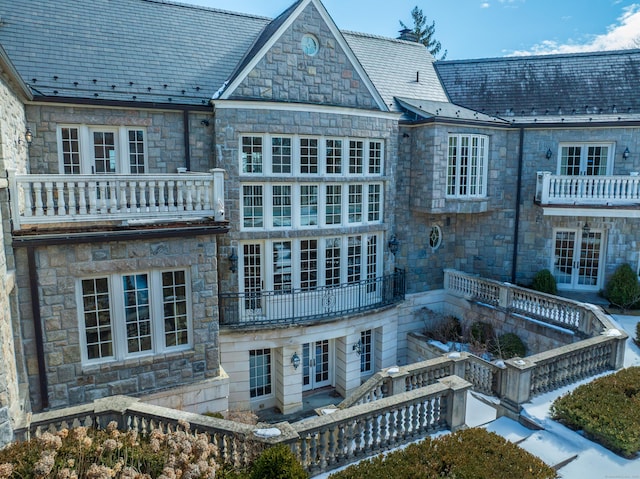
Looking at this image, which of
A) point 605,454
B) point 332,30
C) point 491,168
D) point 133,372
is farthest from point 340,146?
point 605,454

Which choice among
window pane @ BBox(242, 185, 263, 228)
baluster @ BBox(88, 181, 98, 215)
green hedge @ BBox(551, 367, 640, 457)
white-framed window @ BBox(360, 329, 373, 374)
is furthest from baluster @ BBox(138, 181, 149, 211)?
green hedge @ BBox(551, 367, 640, 457)

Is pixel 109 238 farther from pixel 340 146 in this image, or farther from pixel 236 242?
pixel 340 146

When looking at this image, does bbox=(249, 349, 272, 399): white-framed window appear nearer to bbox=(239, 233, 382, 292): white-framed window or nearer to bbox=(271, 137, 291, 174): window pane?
bbox=(239, 233, 382, 292): white-framed window

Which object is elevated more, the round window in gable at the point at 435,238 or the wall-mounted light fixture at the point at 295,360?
the round window in gable at the point at 435,238

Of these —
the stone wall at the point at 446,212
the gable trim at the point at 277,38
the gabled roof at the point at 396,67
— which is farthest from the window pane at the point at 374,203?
the gable trim at the point at 277,38

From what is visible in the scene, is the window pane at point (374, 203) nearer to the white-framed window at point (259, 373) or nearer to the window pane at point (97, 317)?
the white-framed window at point (259, 373)

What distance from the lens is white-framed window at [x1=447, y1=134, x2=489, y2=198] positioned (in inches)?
643

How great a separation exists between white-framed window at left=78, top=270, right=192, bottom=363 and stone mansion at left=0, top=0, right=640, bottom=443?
4 cm

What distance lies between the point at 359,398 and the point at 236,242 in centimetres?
584

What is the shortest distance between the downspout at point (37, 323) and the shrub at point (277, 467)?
540cm

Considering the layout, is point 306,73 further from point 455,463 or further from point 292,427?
point 455,463

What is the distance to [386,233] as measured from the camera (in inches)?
631

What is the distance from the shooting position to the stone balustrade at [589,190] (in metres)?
15.9

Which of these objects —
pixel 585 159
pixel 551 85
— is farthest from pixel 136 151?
pixel 551 85
